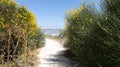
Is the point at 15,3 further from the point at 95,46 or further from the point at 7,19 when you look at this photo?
the point at 95,46

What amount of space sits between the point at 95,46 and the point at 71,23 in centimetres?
1032

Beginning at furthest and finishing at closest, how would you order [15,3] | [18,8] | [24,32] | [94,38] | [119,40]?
[18,8]
[15,3]
[94,38]
[119,40]
[24,32]

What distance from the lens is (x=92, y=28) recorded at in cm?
972

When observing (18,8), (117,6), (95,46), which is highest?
(18,8)

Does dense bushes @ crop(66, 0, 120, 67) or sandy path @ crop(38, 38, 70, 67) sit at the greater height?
dense bushes @ crop(66, 0, 120, 67)

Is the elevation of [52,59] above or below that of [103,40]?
below

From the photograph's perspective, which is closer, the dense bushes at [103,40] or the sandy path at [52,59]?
the dense bushes at [103,40]

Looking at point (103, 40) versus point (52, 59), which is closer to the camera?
point (103, 40)

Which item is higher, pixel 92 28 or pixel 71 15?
pixel 71 15

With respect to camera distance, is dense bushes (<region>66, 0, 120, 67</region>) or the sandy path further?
the sandy path

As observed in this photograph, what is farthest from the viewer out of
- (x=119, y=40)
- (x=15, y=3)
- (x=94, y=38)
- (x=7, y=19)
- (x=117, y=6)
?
(x=15, y=3)

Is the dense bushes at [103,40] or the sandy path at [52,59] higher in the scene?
the dense bushes at [103,40]

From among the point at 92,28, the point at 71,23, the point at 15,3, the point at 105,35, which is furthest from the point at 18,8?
the point at 105,35

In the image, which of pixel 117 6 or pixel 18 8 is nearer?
pixel 117 6
